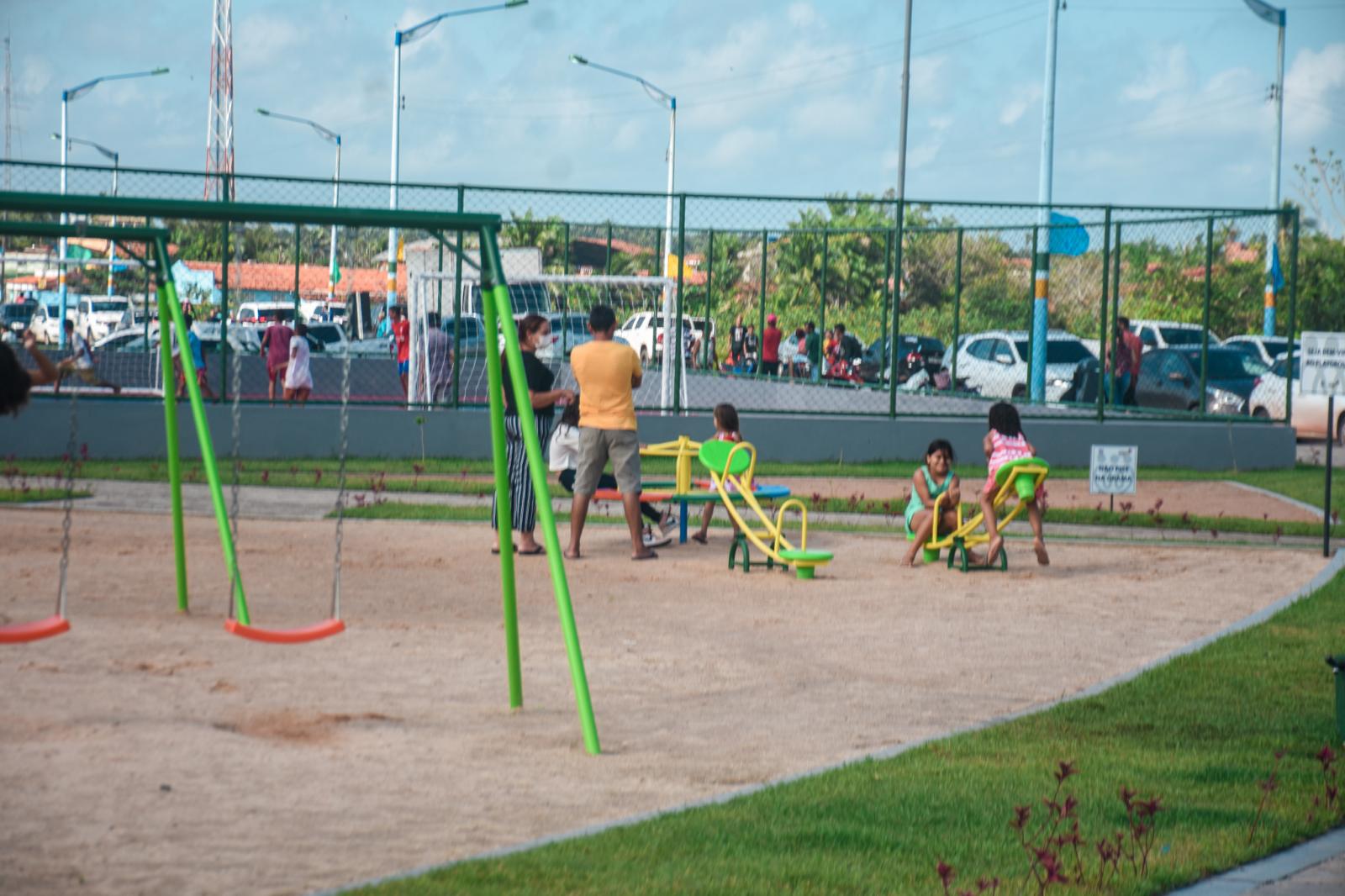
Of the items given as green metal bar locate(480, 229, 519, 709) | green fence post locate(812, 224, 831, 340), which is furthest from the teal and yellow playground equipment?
green fence post locate(812, 224, 831, 340)

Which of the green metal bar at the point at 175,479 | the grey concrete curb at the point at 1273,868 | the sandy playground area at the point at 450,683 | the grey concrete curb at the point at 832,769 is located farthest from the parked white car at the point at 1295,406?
the grey concrete curb at the point at 1273,868

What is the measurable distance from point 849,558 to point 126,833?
28.2ft

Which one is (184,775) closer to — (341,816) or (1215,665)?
(341,816)

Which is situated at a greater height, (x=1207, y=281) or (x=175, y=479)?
(x=1207, y=281)

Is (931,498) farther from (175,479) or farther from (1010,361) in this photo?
(1010,361)

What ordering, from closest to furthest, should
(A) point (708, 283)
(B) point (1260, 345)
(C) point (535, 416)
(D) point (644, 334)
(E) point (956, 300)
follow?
(C) point (535, 416), (A) point (708, 283), (E) point (956, 300), (B) point (1260, 345), (D) point (644, 334)

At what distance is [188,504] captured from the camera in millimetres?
16016

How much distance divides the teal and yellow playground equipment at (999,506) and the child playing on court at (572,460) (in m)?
2.20

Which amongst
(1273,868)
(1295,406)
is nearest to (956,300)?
(1295,406)

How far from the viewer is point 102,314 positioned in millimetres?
28672

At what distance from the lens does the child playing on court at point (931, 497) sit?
42.1 feet

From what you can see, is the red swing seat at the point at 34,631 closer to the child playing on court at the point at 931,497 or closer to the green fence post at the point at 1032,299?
the child playing on court at the point at 931,497

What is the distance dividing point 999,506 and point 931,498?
0.64 meters

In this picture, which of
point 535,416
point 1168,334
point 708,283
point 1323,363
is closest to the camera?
point 535,416
